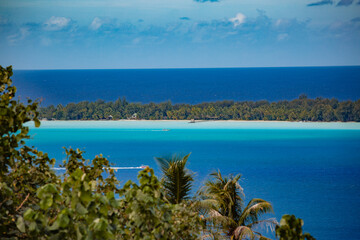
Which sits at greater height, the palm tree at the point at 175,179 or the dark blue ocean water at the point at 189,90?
the dark blue ocean water at the point at 189,90

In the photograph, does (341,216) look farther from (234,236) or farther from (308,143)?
(308,143)

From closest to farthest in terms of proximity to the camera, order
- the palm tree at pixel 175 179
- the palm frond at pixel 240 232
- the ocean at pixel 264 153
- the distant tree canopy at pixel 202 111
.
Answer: the palm frond at pixel 240 232, the palm tree at pixel 175 179, the ocean at pixel 264 153, the distant tree canopy at pixel 202 111

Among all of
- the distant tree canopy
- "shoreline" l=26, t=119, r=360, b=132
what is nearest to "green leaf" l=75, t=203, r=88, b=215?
"shoreline" l=26, t=119, r=360, b=132

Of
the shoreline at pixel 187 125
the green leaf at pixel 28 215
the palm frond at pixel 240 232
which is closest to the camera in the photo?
the green leaf at pixel 28 215

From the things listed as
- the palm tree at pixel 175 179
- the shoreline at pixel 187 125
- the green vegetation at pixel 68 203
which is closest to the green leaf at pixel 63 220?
the green vegetation at pixel 68 203

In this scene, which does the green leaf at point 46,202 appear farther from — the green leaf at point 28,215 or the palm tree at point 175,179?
the palm tree at point 175,179

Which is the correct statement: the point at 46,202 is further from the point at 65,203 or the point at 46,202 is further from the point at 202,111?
the point at 202,111

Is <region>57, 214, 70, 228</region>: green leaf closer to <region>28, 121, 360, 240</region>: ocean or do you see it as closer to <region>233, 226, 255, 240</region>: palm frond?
<region>233, 226, 255, 240</region>: palm frond

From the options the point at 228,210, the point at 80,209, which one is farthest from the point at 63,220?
the point at 228,210
